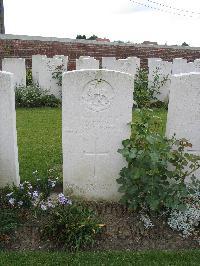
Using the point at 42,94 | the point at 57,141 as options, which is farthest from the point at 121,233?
the point at 42,94

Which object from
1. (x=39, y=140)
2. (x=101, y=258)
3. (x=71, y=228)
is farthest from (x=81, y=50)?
(x=101, y=258)

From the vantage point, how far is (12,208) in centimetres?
412

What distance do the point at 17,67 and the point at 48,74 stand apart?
2.85 ft

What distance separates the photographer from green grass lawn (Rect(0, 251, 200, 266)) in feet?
11.6

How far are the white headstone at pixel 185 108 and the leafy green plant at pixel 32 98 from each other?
647 centimetres

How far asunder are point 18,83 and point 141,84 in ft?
11.3

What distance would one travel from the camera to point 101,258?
3598mm

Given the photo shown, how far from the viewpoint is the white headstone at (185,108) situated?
13.9 feet

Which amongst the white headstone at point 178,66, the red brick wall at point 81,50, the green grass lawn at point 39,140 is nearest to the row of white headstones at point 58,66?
the white headstone at point 178,66

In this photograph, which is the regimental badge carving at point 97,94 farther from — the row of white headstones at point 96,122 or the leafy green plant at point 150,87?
the leafy green plant at point 150,87

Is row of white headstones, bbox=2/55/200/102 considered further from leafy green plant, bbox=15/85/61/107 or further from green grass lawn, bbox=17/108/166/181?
green grass lawn, bbox=17/108/166/181

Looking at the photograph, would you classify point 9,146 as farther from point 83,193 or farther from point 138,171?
point 138,171

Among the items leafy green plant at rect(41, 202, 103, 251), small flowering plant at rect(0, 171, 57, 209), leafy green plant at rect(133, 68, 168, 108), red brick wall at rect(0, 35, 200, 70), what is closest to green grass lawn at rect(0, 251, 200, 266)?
leafy green plant at rect(41, 202, 103, 251)

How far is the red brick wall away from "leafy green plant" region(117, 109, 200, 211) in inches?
420
